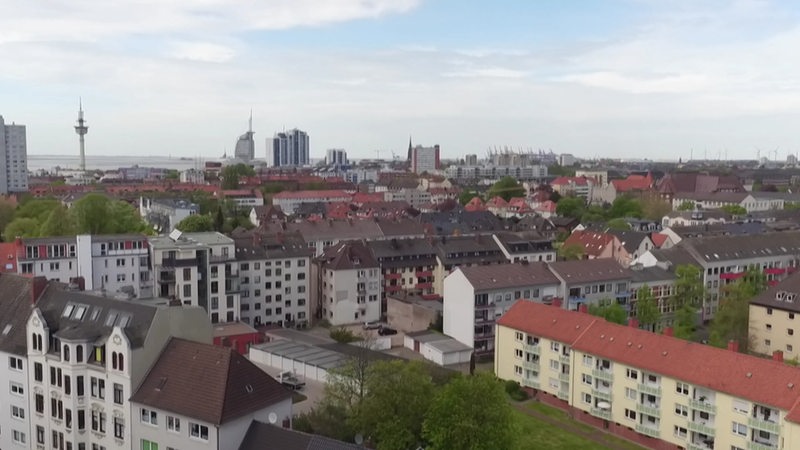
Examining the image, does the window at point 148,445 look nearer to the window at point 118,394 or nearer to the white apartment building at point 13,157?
the window at point 118,394

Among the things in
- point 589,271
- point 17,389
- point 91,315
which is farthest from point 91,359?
point 589,271

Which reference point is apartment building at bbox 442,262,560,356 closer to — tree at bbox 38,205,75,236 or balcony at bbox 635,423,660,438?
balcony at bbox 635,423,660,438

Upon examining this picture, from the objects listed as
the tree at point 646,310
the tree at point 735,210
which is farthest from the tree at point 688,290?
the tree at point 735,210

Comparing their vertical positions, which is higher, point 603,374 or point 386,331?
point 603,374

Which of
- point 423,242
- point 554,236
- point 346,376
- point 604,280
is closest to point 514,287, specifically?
point 604,280

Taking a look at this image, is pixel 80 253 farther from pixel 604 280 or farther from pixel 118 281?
pixel 604 280

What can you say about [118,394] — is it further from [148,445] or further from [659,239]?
[659,239]
